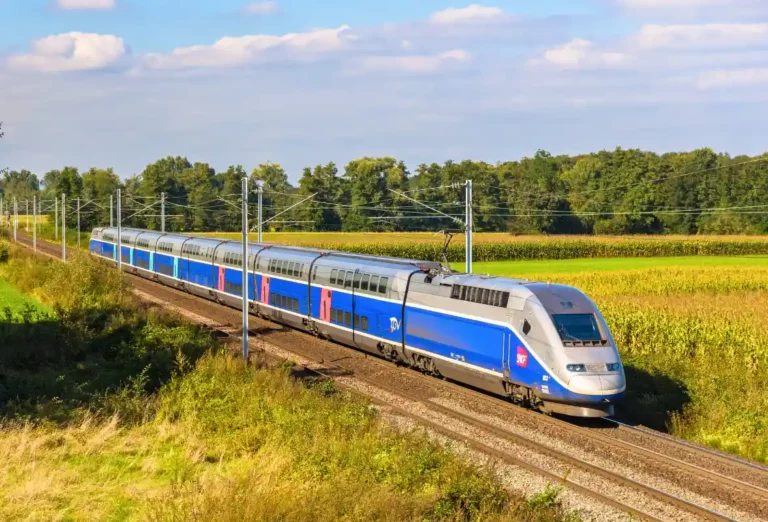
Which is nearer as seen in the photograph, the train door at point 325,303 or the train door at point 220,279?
the train door at point 325,303

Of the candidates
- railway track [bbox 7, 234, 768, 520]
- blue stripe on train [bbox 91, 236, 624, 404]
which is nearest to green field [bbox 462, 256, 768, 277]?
blue stripe on train [bbox 91, 236, 624, 404]

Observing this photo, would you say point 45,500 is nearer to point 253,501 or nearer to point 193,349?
point 253,501

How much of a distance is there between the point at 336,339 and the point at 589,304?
565 inches

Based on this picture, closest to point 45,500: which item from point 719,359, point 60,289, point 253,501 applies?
point 253,501

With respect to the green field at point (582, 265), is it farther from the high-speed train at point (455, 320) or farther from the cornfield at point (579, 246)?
the high-speed train at point (455, 320)

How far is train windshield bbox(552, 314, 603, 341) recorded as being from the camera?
2116cm

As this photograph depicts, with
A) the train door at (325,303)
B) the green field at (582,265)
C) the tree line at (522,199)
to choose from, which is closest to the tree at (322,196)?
the tree line at (522,199)

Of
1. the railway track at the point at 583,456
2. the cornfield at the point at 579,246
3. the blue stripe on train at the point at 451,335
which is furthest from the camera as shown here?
the cornfield at the point at 579,246

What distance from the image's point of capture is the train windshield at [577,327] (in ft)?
69.4

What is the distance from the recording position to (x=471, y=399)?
957 inches

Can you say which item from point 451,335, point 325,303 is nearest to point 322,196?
point 325,303

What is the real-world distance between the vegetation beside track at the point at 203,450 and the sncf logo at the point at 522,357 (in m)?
4.54

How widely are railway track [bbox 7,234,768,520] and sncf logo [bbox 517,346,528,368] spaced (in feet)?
5.07

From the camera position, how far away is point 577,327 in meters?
21.5
